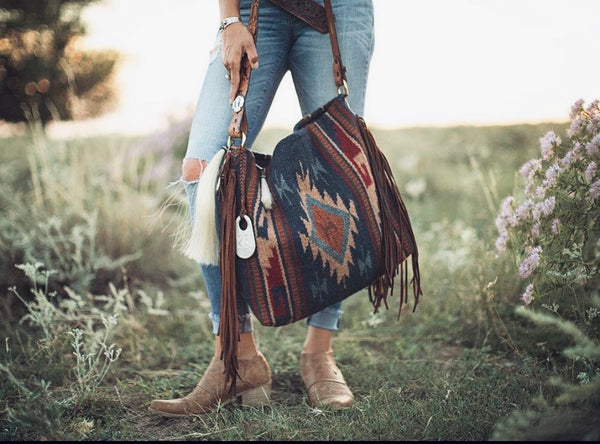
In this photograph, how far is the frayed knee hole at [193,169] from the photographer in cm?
167

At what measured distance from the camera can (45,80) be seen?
Result: 8.64 meters

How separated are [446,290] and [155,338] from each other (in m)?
1.52

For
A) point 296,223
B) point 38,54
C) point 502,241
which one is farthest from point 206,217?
point 38,54

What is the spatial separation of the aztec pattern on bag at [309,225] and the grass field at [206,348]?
34cm

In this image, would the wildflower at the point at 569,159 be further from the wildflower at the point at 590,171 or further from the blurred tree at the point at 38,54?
the blurred tree at the point at 38,54

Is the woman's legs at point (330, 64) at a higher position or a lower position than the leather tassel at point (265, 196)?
higher

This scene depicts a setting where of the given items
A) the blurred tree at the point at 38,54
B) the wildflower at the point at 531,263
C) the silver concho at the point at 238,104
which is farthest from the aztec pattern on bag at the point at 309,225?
the blurred tree at the point at 38,54

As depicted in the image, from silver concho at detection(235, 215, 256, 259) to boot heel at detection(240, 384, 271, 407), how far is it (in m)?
0.57

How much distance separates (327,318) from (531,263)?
29.3 inches

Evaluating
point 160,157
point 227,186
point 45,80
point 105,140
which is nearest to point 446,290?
point 227,186

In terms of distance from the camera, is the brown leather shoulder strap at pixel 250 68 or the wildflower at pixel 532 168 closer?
the brown leather shoulder strap at pixel 250 68

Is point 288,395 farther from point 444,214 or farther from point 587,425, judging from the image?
point 444,214

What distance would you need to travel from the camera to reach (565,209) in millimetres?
1795

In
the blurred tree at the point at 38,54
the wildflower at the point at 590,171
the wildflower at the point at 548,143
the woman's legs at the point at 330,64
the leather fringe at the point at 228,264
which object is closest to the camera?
the leather fringe at the point at 228,264
